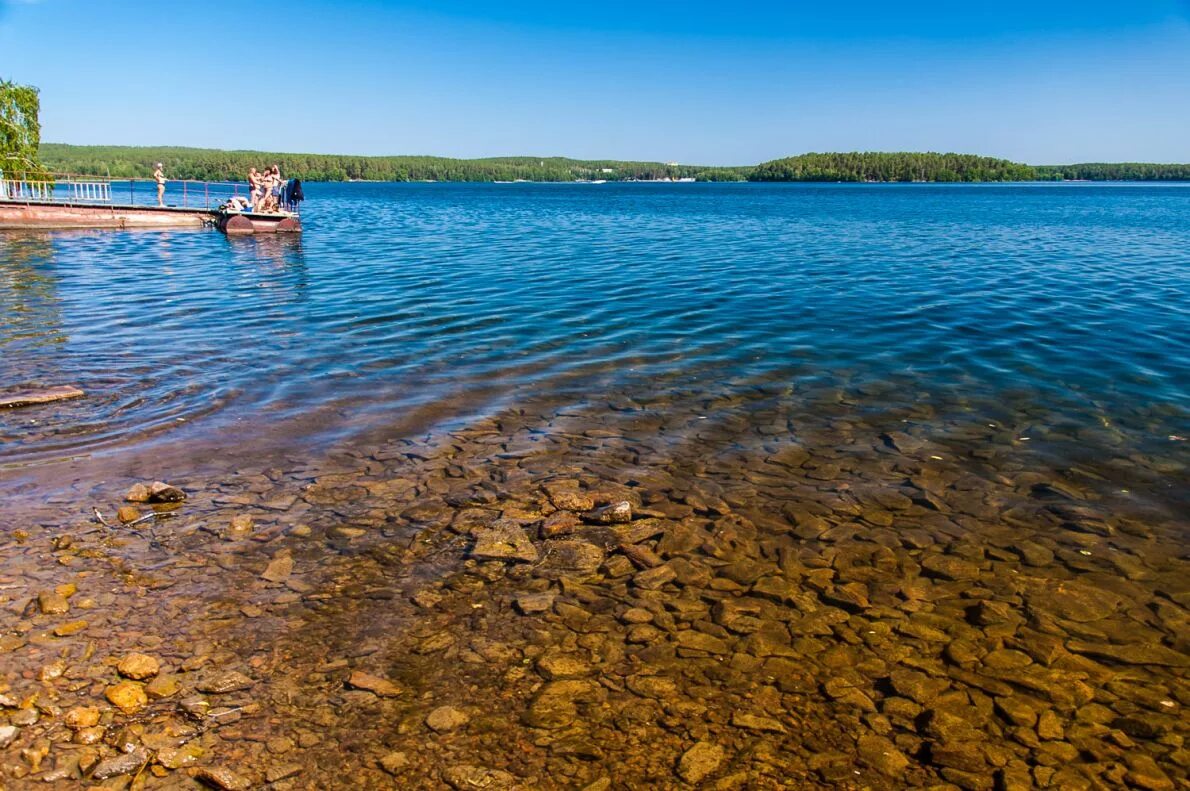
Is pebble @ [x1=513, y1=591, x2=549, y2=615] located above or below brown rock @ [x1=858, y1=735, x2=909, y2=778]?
above

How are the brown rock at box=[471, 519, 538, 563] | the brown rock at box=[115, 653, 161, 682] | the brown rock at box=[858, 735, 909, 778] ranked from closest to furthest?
the brown rock at box=[858, 735, 909, 778] → the brown rock at box=[115, 653, 161, 682] → the brown rock at box=[471, 519, 538, 563]

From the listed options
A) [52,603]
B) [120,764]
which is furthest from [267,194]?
[120,764]

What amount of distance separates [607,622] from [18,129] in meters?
54.6

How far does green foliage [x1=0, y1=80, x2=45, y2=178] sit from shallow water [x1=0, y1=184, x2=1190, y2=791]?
37.7 metres

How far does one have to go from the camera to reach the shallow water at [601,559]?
4680 mm

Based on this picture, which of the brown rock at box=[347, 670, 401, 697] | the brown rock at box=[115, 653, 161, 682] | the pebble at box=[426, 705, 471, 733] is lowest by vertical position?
the pebble at box=[426, 705, 471, 733]

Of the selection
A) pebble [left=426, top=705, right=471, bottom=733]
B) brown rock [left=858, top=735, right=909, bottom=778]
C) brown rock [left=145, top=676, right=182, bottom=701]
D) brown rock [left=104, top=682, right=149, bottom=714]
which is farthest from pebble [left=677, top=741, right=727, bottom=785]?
brown rock [left=104, top=682, right=149, bottom=714]

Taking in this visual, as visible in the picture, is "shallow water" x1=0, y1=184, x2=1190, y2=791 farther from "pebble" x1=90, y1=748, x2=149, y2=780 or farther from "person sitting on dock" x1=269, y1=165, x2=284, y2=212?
Result: "person sitting on dock" x1=269, y1=165, x2=284, y2=212

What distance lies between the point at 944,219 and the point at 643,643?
2490 inches

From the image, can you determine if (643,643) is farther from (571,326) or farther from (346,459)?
(571,326)

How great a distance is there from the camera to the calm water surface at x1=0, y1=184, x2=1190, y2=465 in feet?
37.3

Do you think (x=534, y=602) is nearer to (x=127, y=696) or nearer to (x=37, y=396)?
(x=127, y=696)

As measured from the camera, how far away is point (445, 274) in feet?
86.5

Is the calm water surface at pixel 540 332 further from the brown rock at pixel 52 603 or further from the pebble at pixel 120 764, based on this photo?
the pebble at pixel 120 764
